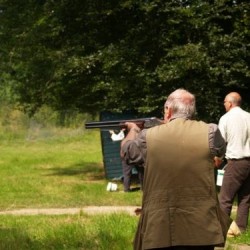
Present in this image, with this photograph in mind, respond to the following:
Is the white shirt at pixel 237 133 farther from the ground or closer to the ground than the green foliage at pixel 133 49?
closer to the ground

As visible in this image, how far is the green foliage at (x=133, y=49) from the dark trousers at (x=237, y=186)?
5698 millimetres

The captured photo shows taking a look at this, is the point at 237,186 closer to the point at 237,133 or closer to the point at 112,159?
the point at 237,133

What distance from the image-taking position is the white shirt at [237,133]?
8.75m

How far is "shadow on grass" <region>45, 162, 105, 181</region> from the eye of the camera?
1984cm

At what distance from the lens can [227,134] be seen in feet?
29.0

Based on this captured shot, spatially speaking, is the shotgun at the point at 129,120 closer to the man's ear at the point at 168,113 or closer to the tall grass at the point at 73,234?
the man's ear at the point at 168,113

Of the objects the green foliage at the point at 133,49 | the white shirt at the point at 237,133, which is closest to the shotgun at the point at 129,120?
the white shirt at the point at 237,133

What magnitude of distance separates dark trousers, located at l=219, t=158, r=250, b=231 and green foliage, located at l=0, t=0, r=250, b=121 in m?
5.70

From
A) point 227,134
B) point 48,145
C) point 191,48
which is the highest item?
point 191,48

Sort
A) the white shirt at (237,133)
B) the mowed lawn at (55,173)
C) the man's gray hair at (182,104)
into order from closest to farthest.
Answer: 1. the man's gray hair at (182,104)
2. the white shirt at (237,133)
3. the mowed lawn at (55,173)

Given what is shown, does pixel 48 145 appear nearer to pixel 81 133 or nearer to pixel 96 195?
pixel 81 133

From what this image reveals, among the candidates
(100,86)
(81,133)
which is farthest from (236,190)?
(81,133)

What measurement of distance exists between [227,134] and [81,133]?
27.6 meters

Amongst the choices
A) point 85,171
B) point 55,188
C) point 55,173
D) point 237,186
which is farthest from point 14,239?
point 85,171
